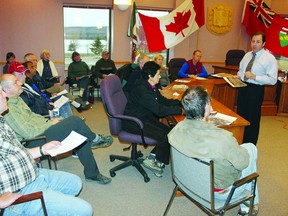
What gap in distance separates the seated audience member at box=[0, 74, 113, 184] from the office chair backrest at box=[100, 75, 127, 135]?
0.88 ft

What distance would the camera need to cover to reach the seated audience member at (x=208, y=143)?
161 cm

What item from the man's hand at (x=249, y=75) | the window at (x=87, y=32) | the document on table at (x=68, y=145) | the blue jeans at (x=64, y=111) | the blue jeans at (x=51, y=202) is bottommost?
the blue jeans at (x=51, y=202)

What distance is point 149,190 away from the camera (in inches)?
106

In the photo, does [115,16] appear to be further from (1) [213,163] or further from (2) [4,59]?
(1) [213,163]

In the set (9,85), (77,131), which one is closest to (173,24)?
(77,131)

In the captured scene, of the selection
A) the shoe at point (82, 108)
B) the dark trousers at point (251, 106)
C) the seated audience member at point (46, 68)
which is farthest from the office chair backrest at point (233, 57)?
the seated audience member at point (46, 68)

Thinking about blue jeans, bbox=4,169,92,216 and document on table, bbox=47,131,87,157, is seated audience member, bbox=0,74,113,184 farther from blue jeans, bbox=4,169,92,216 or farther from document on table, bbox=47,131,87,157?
blue jeans, bbox=4,169,92,216

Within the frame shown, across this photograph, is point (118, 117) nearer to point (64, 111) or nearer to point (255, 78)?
point (64, 111)

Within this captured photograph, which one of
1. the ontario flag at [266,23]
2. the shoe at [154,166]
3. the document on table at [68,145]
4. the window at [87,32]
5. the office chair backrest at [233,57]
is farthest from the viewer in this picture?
the window at [87,32]

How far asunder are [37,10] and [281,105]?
567cm

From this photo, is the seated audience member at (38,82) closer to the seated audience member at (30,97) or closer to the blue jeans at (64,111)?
the blue jeans at (64,111)

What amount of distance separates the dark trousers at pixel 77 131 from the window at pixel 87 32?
4.42 metres

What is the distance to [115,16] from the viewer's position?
260 inches

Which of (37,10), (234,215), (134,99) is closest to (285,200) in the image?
(234,215)
